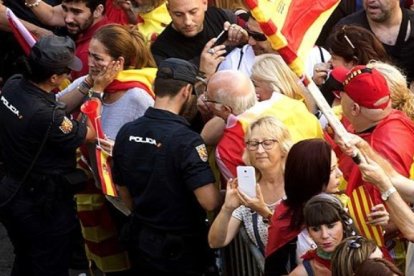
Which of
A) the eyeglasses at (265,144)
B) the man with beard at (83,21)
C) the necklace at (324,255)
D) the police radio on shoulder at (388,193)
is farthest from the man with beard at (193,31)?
the necklace at (324,255)

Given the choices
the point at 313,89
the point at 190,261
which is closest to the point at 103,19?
the point at 190,261

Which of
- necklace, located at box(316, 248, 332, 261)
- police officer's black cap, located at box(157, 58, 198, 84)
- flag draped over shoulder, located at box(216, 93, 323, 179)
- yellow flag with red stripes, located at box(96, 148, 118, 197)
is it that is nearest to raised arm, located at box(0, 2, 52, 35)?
yellow flag with red stripes, located at box(96, 148, 118, 197)

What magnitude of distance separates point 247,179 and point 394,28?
2704 millimetres

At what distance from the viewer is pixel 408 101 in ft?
21.5

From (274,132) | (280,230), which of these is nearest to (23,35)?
(274,132)

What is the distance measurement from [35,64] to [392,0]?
9.12 ft

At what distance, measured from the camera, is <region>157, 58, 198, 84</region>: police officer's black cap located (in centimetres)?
655

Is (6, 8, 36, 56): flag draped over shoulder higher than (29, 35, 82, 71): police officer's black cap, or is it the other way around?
(29, 35, 82, 71): police officer's black cap

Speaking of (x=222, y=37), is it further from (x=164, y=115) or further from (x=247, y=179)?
(x=247, y=179)

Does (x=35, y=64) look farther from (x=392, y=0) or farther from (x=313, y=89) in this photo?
(x=392, y=0)

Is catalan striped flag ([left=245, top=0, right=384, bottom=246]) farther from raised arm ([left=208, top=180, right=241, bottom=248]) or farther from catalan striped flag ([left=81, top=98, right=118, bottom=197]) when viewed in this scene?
catalan striped flag ([left=81, top=98, right=118, bottom=197])

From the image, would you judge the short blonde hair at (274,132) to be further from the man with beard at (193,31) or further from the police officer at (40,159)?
the man with beard at (193,31)

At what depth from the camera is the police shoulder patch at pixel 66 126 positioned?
693cm

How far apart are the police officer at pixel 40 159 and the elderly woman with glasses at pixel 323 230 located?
7.11 feet
